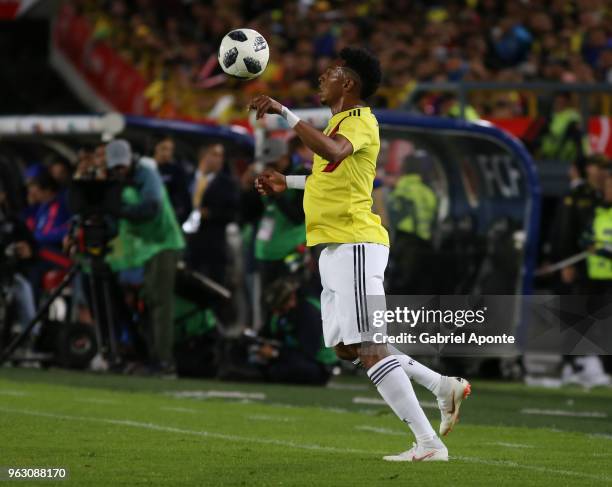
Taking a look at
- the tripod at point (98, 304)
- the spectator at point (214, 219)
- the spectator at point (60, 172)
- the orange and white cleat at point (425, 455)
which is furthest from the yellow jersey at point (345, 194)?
the spectator at point (60, 172)

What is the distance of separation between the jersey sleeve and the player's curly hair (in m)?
0.27

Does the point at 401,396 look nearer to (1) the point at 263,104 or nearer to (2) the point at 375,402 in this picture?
(1) the point at 263,104

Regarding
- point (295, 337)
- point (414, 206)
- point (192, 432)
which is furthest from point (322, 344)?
point (192, 432)

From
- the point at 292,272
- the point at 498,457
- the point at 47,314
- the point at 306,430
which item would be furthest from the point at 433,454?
the point at 47,314

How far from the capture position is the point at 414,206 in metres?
18.9

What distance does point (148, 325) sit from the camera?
57.8ft

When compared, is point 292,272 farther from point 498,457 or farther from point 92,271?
point 498,457

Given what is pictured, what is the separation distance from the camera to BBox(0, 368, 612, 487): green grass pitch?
30.4 feet

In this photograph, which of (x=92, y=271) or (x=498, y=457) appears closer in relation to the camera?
(x=498, y=457)

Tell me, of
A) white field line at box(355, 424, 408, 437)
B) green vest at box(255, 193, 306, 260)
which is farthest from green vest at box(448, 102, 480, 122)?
white field line at box(355, 424, 408, 437)

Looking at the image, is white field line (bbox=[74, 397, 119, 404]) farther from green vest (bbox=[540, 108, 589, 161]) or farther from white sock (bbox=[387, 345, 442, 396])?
green vest (bbox=[540, 108, 589, 161])

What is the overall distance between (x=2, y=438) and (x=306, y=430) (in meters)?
2.11

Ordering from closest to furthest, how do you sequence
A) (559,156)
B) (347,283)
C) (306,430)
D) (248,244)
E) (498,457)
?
(347,283), (498,457), (306,430), (248,244), (559,156)

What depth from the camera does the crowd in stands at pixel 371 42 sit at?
25.7 meters
